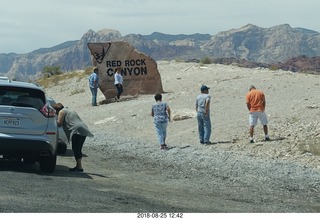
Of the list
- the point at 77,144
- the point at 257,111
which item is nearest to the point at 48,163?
the point at 77,144

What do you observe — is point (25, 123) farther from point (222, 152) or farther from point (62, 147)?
point (222, 152)

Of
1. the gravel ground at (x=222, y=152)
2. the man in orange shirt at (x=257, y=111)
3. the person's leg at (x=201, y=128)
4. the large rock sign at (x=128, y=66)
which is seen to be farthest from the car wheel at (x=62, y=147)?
the large rock sign at (x=128, y=66)

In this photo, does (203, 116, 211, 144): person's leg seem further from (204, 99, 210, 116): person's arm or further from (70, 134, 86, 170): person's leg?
(70, 134, 86, 170): person's leg

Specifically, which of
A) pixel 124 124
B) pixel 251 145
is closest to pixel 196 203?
pixel 251 145

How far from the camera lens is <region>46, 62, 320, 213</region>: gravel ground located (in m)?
12.8

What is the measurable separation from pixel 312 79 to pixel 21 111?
860 inches

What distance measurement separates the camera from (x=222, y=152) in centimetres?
1852

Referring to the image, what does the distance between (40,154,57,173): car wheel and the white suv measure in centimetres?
Result: 19

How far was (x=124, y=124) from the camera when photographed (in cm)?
2612

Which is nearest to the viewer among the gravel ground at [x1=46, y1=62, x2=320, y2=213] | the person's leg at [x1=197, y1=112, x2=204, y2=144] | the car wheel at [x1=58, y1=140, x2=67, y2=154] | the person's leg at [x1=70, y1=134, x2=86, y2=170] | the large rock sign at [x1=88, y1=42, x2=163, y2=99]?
the gravel ground at [x1=46, y1=62, x2=320, y2=213]

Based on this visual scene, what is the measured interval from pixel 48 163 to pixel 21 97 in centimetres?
148

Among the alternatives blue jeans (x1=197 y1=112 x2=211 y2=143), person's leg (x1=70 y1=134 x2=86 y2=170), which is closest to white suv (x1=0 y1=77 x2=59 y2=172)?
person's leg (x1=70 y1=134 x2=86 y2=170)

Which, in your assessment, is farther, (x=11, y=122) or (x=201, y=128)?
(x=201, y=128)

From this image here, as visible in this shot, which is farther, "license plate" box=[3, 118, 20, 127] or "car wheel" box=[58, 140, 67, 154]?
"car wheel" box=[58, 140, 67, 154]
